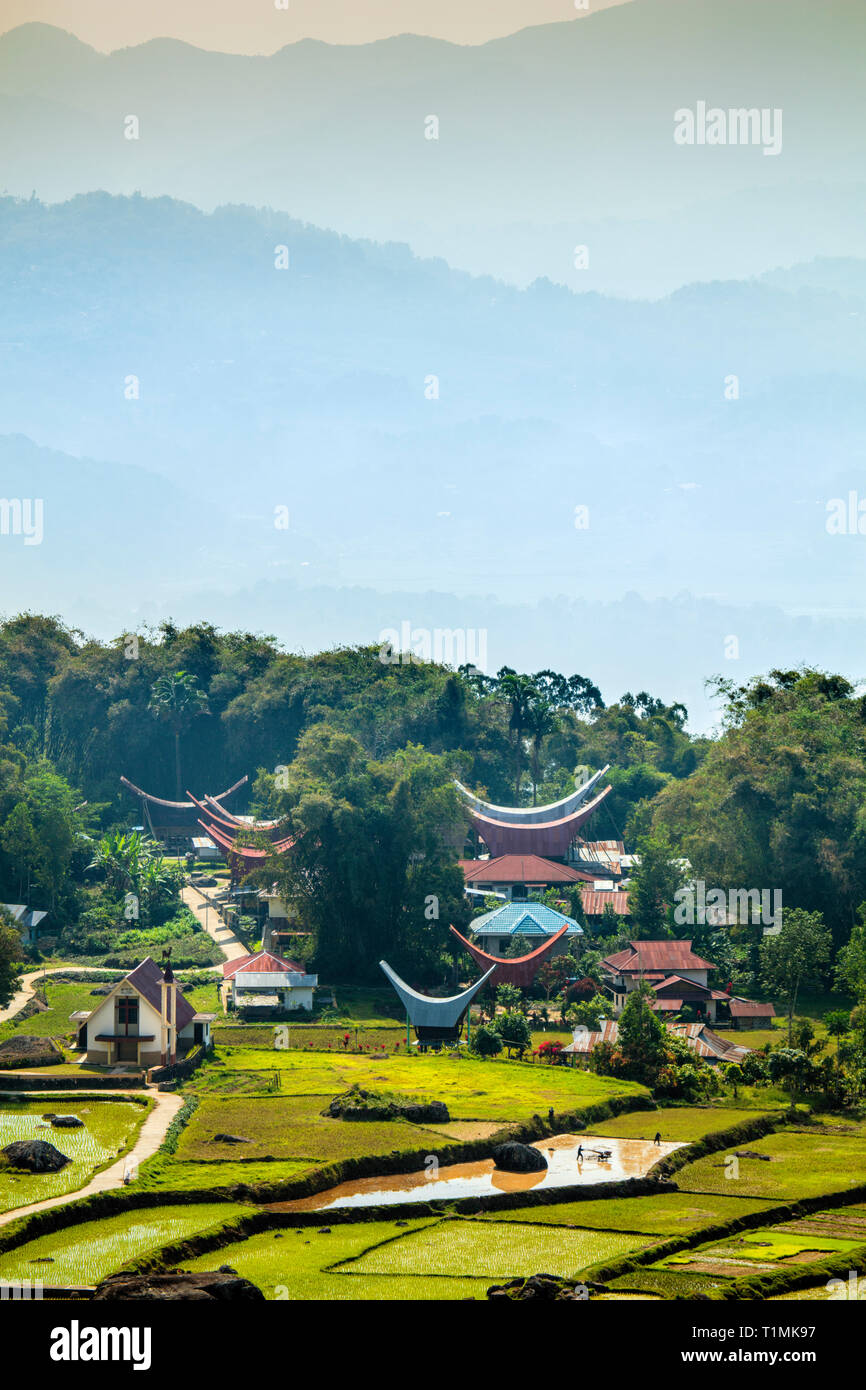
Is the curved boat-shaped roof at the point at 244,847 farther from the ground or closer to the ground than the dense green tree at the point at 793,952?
farther from the ground

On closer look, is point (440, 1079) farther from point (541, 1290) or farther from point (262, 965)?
point (541, 1290)

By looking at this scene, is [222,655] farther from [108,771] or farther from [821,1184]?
[821,1184]

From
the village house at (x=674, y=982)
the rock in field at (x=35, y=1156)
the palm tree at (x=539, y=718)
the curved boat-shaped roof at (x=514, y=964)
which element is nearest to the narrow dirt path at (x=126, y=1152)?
the rock in field at (x=35, y=1156)

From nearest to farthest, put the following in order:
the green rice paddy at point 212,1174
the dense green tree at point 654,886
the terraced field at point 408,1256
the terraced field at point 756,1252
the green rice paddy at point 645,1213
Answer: the terraced field at point 408,1256 → the terraced field at point 756,1252 → the green rice paddy at point 645,1213 → the green rice paddy at point 212,1174 → the dense green tree at point 654,886

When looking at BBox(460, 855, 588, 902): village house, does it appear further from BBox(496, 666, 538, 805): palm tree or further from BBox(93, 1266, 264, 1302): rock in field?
BBox(93, 1266, 264, 1302): rock in field

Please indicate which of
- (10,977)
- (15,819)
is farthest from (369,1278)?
(15,819)

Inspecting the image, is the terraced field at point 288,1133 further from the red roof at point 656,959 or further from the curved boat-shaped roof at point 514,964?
the red roof at point 656,959

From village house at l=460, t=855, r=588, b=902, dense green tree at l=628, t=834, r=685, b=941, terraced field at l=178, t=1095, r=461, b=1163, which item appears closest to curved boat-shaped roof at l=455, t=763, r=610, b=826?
village house at l=460, t=855, r=588, b=902
